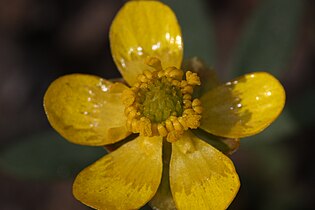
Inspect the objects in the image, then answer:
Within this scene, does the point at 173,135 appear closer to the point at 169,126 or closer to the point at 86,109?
the point at 169,126

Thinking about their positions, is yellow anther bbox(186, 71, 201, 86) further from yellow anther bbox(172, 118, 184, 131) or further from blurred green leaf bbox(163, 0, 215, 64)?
blurred green leaf bbox(163, 0, 215, 64)

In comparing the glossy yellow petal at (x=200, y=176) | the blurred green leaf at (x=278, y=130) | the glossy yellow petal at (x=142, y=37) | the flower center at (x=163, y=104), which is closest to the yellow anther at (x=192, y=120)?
the flower center at (x=163, y=104)

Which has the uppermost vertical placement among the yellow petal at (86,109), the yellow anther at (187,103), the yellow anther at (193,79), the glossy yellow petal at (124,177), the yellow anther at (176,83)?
the yellow anther at (193,79)

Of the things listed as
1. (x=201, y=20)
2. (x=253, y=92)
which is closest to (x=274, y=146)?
(x=201, y=20)

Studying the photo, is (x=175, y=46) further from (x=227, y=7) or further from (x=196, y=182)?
(x=227, y=7)

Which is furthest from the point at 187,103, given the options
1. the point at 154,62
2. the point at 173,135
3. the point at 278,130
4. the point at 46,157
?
the point at 46,157

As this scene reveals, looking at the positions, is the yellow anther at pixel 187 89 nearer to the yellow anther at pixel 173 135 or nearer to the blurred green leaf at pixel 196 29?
the yellow anther at pixel 173 135
